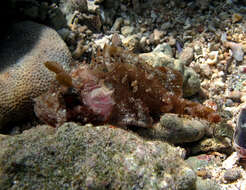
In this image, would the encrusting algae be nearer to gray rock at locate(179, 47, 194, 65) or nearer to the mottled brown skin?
the mottled brown skin

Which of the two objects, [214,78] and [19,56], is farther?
[214,78]

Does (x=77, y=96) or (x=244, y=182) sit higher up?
(x=77, y=96)

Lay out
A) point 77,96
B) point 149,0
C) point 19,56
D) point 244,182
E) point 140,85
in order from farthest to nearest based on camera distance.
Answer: point 149,0
point 19,56
point 140,85
point 77,96
point 244,182

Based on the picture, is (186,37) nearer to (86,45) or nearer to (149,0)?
(149,0)

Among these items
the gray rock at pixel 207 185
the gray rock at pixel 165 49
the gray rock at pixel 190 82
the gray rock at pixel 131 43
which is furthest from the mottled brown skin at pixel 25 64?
the gray rock at pixel 207 185

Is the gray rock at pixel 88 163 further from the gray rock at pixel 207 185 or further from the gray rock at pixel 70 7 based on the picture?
the gray rock at pixel 70 7

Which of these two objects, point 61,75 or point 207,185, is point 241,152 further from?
point 61,75

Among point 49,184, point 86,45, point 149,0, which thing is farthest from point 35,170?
point 149,0
